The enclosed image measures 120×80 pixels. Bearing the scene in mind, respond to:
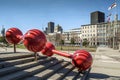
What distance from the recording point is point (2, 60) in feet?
29.2

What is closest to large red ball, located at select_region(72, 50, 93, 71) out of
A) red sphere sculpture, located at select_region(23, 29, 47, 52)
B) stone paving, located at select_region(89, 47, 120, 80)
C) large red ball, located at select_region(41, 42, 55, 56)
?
stone paving, located at select_region(89, 47, 120, 80)

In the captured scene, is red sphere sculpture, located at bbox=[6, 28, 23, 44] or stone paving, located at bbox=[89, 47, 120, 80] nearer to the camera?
stone paving, located at bbox=[89, 47, 120, 80]

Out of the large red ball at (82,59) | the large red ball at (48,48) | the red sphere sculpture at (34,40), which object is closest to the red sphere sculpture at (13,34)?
the large red ball at (48,48)

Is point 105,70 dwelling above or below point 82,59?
below

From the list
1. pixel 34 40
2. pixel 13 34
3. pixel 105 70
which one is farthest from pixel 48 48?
pixel 105 70

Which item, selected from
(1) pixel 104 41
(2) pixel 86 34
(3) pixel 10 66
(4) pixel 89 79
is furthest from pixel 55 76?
(2) pixel 86 34

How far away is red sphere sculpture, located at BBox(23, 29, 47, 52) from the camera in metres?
9.65

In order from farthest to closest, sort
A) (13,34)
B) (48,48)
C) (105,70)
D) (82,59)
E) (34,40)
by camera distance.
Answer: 1. (105,70)
2. (48,48)
3. (13,34)
4. (82,59)
5. (34,40)

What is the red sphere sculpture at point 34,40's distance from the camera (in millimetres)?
9648

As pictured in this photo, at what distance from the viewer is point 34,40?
31.6ft

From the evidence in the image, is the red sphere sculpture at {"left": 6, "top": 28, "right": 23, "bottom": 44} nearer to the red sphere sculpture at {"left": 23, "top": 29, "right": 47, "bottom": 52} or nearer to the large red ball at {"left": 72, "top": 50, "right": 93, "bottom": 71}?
the red sphere sculpture at {"left": 23, "top": 29, "right": 47, "bottom": 52}

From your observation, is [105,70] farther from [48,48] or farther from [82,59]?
[82,59]

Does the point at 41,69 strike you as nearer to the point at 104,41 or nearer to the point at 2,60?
the point at 2,60

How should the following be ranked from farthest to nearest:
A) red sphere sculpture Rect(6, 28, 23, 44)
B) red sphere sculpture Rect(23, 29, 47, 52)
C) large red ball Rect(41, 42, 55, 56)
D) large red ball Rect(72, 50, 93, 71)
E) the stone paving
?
1. large red ball Rect(41, 42, 55, 56)
2. red sphere sculpture Rect(6, 28, 23, 44)
3. the stone paving
4. large red ball Rect(72, 50, 93, 71)
5. red sphere sculpture Rect(23, 29, 47, 52)
